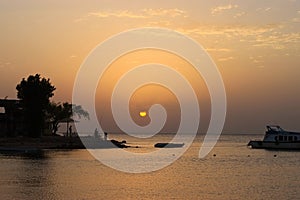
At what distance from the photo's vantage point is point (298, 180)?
199 feet

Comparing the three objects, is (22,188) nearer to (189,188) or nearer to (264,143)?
(189,188)

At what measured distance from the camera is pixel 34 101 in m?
109

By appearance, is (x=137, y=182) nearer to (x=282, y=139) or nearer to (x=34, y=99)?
(x=34, y=99)

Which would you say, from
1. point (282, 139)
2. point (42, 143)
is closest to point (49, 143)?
point (42, 143)

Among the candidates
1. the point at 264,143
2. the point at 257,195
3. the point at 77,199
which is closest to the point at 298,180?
the point at 257,195

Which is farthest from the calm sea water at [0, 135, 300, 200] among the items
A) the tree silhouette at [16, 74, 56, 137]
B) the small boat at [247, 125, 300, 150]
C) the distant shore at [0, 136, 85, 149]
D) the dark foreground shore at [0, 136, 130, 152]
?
the small boat at [247, 125, 300, 150]

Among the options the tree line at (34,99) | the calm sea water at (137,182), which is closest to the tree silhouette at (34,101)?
the tree line at (34,99)

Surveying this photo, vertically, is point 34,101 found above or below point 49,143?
above

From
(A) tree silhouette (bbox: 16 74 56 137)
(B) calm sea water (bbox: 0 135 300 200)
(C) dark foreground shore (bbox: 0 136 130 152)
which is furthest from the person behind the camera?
(A) tree silhouette (bbox: 16 74 56 137)

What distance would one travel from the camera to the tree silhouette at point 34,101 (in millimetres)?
108750

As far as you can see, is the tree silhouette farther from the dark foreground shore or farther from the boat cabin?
the boat cabin

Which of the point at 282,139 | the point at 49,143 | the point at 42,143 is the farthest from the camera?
the point at 282,139

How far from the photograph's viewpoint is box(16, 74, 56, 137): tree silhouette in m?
109

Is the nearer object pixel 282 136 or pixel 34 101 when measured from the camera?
pixel 34 101
